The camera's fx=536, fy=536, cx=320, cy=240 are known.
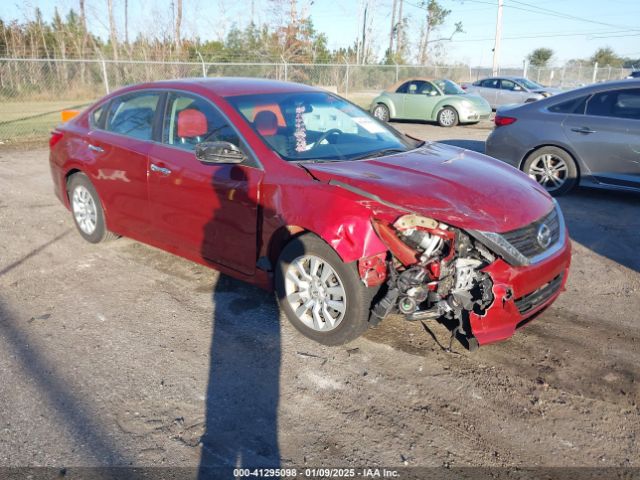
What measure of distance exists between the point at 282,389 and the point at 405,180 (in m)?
1.52

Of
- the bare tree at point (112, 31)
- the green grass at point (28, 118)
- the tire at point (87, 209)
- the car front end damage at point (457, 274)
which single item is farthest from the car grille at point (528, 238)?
the bare tree at point (112, 31)

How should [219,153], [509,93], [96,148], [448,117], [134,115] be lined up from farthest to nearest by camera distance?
[509,93], [448,117], [96,148], [134,115], [219,153]

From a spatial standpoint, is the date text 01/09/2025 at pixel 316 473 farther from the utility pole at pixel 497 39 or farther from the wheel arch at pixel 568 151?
the utility pole at pixel 497 39

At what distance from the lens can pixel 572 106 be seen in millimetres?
7219

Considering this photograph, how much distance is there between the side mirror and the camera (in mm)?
3799

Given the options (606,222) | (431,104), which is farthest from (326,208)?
(431,104)

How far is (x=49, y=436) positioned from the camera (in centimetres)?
276

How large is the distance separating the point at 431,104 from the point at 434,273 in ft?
46.9

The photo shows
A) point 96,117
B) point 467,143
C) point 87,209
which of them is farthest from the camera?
point 467,143

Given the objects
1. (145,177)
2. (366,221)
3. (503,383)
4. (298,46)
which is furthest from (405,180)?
(298,46)

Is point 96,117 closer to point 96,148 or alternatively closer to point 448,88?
point 96,148

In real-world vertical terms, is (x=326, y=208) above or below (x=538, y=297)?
above

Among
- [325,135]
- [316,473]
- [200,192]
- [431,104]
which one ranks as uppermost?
[431,104]

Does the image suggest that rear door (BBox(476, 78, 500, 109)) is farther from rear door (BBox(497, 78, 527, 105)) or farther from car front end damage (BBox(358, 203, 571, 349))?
car front end damage (BBox(358, 203, 571, 349))
